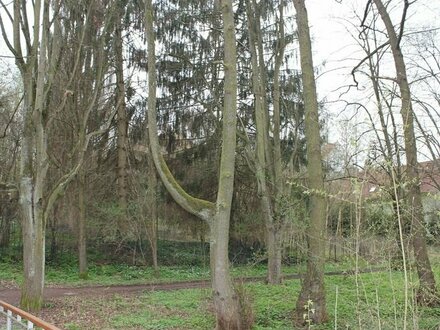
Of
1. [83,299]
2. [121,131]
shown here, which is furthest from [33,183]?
[121,131]

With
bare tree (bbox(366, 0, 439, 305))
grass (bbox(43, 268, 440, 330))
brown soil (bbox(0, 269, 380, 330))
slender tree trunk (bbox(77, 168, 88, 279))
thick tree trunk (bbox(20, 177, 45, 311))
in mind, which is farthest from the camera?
slender tree trunk (bbox(77, 168, 88, 279))

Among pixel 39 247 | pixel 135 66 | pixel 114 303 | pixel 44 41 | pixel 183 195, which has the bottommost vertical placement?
pixel 114 303

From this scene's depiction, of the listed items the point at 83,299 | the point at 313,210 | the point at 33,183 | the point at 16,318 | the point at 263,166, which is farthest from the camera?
the point at 263,166

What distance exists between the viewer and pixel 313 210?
10.7 metres

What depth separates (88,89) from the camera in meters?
18.0

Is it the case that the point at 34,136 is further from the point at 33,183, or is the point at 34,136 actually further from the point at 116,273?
the point at 116,273

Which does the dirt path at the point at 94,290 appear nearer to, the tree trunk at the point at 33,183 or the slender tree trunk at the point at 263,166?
the slender tree trunk at the point at 263,166

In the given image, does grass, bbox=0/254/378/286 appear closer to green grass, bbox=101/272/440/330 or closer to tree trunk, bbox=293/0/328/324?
green grass, bbox=101/272/440/330

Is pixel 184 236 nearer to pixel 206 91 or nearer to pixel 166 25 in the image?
pixel 206 91

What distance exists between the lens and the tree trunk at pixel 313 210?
405 inches

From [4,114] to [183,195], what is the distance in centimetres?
1361

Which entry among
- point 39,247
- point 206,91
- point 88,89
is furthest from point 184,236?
point 39,247

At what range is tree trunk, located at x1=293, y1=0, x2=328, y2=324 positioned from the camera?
10.3m

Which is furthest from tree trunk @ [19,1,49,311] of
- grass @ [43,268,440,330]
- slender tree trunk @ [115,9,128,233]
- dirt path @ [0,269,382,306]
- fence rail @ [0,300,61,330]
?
slender tree trunk @ [115,9,128,233]
